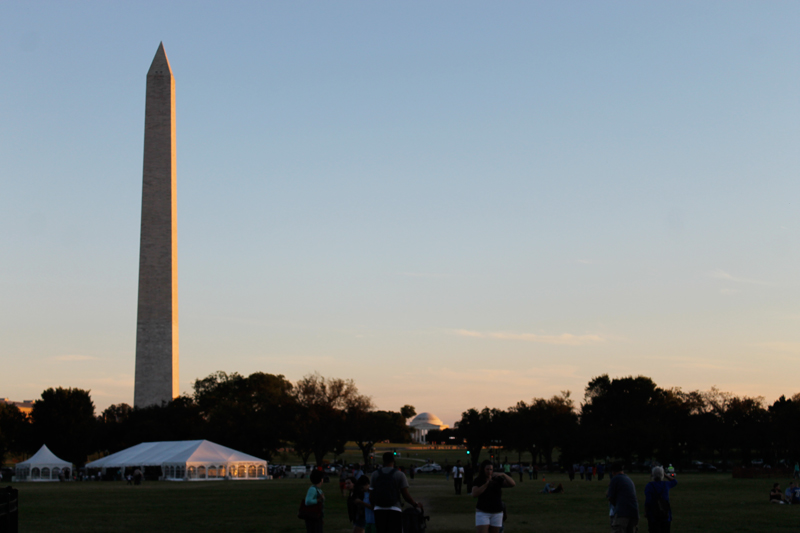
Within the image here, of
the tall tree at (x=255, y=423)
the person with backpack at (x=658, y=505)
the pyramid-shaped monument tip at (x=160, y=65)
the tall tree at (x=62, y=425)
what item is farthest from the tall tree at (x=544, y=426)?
the person with backpack at (x=658, y=505)

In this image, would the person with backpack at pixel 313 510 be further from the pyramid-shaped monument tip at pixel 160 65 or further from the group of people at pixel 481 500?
the pyramid-shaped monument tip at pixel 160 65

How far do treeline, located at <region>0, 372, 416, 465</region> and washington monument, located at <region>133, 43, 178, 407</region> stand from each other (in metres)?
7.18

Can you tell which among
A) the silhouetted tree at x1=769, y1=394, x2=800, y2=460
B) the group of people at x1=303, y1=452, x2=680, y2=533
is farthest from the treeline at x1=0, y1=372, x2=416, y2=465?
the group of people at x1=303, y1=452, x2=680, y2=533

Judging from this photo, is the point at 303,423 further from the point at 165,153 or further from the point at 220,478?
the point at 165,153

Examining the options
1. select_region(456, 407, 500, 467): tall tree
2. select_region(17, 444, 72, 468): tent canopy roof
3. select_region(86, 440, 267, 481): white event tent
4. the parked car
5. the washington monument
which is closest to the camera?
select_region(86, 440, 267, 481): white event tent

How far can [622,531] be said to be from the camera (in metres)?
12.7

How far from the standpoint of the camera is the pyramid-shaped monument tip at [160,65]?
81.0 metres

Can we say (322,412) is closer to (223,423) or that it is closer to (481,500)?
(223,423)

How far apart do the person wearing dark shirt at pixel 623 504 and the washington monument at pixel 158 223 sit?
237 ft

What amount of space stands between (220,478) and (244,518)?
41.0m

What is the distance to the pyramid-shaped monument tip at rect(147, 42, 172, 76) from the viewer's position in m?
81.0

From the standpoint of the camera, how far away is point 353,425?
85438 mm

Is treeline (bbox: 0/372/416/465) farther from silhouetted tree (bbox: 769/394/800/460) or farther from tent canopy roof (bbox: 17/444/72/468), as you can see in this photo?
silhouetted tree (bbox: 769/394/800/460)

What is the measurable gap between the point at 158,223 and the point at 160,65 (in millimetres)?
15019
